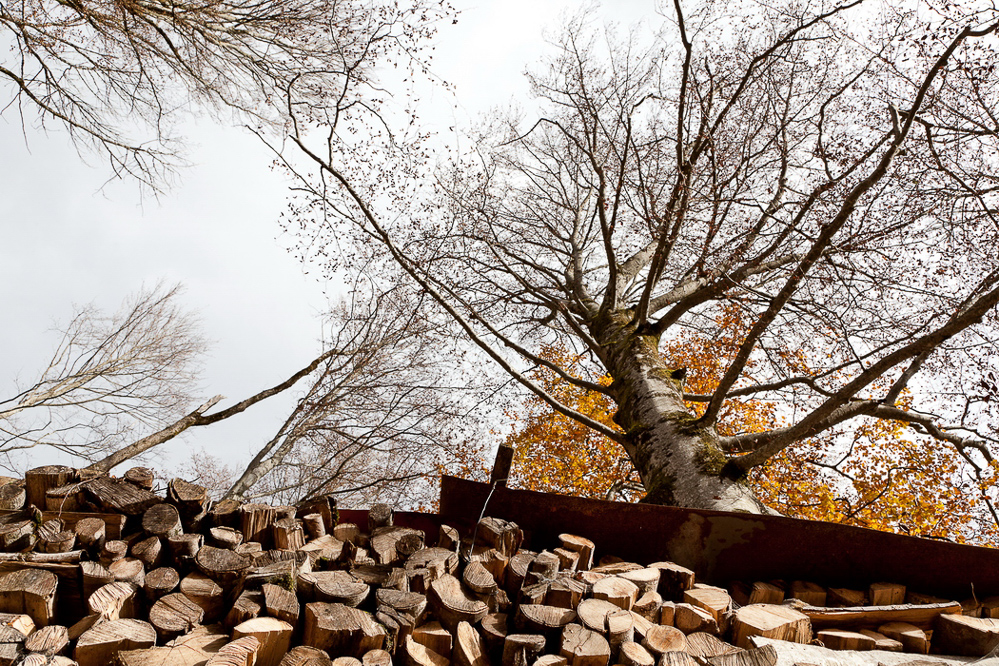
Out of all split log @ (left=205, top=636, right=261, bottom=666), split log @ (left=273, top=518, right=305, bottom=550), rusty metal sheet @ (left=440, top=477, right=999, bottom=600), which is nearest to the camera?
split log @ (left=205, top=636, right=261, bottom=666)

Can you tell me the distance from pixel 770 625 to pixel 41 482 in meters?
3.20

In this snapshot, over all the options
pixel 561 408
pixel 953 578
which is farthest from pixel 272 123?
pixel 953 578

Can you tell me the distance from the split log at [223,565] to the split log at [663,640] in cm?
158

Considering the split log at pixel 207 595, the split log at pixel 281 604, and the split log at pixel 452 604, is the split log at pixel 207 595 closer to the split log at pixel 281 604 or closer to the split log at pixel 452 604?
the split log at pixel 281 604

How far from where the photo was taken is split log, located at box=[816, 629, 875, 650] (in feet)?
7.84

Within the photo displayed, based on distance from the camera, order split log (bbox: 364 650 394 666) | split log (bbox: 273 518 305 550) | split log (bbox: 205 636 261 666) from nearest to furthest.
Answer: split log (bbox: 205 636 261 666) → split log (bbox: 364 650 394 666) → split log (bbox: 273 518 305 550)

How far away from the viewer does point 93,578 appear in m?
2.21

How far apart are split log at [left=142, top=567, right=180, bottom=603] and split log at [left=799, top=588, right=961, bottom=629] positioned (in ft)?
8.58

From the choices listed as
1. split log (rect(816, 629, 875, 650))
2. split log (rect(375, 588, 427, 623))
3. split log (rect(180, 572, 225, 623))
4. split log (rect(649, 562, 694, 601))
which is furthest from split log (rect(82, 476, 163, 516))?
split log (rect(816, 629, 875, 650))

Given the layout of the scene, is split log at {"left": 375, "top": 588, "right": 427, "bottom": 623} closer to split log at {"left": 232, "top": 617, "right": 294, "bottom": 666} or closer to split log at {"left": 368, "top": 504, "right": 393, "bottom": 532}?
split log at {"left": 232, "top": 617, "right": 294, "bottom": 666}

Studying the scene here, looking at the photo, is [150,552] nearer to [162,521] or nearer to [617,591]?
[162,521]

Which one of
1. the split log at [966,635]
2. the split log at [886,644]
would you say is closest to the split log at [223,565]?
the split log at [886,644]

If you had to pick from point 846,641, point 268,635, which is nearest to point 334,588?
point 268,635

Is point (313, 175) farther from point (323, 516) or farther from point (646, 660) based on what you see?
point (646, 660)
